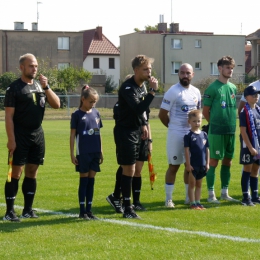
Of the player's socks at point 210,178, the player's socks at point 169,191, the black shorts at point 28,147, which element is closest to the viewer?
the black shorts at point 28,147

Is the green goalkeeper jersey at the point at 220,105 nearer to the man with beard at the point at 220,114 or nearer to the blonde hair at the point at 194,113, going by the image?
the man with beard at the point at 220,114

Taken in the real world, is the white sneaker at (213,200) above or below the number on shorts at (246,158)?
below

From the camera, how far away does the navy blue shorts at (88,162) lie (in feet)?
29.9

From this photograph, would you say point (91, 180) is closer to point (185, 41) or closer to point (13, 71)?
point (13, 71)

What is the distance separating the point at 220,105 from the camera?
10.7 m

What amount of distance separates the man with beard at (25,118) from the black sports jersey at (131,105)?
0.87 meters

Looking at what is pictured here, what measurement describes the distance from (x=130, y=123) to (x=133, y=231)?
1.62 m

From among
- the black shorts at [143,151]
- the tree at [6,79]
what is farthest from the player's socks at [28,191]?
the tree at [6,79]

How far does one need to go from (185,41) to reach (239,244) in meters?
73.8

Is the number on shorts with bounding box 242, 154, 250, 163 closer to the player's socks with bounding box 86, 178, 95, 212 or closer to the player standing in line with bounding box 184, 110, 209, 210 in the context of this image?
the player standing in line with bounding box 184, 110, 209, 210

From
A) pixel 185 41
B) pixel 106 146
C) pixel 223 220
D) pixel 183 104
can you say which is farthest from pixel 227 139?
pixel 185 41

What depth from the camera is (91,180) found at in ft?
30.3

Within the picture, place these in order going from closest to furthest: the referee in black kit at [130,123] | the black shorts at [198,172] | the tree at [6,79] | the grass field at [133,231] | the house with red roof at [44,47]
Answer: the grass field at [133,231], the referee in black kit at [130,123], the black shorts at [198,172], the tree at [6,79], the house with red roof at [44,47]

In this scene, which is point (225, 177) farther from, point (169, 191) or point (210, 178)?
point (169, 191)
